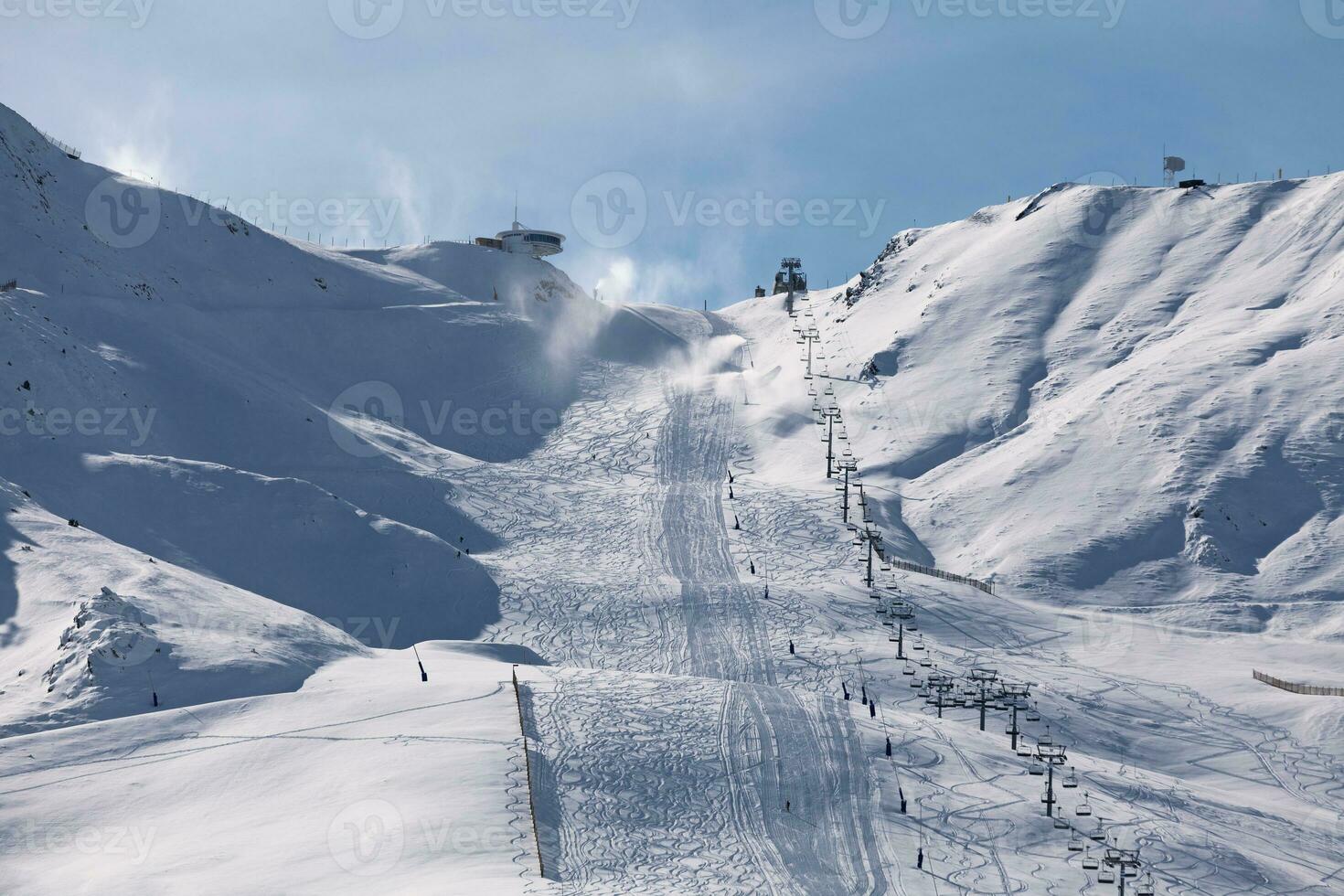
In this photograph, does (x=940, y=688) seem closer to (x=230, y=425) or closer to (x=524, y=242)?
(x=230, y=425)

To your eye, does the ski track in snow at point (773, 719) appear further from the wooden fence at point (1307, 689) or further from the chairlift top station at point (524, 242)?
the chairlift top station at point (524, 242)

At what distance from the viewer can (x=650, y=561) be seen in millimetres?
62344

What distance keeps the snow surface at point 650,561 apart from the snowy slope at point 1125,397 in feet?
0.92

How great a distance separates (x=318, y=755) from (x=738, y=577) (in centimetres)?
2464

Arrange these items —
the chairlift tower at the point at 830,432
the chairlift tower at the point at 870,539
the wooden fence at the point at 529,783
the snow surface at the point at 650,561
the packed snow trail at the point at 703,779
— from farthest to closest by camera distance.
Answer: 1. the chairlift tower at the point at 830,432
2. the chairlift tower at the point at 870,539
3. the snow surface at the point at 650,561
4. the packed snow trail at the point at 703,779
5. the wooden fence at the point at 529,783

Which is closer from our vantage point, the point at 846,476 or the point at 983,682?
the point at 983,682

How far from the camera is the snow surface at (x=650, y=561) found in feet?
122

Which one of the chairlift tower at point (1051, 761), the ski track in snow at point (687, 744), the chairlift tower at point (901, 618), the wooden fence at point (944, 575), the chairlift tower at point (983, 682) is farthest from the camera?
the wooden fence at point (944, 575)

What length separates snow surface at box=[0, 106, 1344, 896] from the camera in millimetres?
37281

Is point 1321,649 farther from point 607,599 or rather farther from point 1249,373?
point 607,599

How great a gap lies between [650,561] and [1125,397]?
2853 centimetres

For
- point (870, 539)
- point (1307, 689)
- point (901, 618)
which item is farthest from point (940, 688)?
point (1307, 689)

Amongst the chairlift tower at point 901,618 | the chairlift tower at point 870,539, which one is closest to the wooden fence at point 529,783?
the chairlift tower at point 901,618

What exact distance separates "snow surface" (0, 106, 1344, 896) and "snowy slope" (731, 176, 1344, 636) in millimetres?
280
